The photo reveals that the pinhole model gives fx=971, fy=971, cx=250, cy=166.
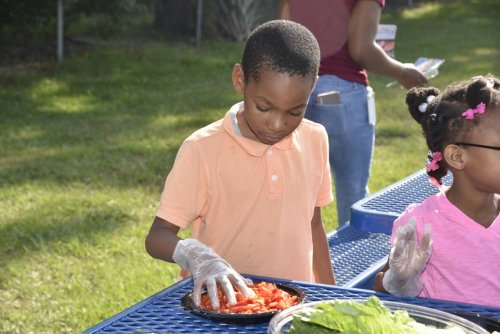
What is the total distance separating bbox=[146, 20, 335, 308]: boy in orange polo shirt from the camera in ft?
8.70

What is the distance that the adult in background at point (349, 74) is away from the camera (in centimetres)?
412

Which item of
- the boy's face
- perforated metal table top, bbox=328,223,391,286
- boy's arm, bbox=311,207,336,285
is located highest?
the boy's face

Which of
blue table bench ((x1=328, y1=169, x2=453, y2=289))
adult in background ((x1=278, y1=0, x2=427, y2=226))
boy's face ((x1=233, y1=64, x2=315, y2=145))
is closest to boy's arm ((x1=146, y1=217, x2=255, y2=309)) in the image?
boy's face ((x1=233, y1=64, x2=315, y2=145))

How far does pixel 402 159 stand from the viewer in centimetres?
748

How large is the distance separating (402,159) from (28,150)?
112 inches

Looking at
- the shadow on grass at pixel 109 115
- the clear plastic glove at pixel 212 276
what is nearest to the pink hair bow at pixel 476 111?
the clear plastic glove at pixel 212 276

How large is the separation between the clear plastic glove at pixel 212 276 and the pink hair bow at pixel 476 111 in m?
0.76

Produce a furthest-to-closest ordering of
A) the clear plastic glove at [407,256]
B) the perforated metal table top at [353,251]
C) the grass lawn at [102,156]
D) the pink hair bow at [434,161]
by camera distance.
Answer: the grass lawn at [102,156], the perforated metal table top at [353,251], the pink hair bow at [434,161], the clear plastic glove at [407,256]

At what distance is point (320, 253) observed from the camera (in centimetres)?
308

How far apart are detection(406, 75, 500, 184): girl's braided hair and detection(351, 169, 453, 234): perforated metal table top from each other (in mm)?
312

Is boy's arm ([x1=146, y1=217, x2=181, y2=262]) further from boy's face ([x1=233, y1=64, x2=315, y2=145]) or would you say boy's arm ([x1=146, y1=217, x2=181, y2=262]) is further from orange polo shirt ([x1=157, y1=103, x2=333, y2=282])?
boy's face ([x1=233, y1=64, x2=315, y2=145])

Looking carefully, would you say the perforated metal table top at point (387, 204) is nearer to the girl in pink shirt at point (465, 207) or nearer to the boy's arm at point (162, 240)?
the girl in pink shirt at point (465, 207)

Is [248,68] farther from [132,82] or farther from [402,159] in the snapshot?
[132,82]

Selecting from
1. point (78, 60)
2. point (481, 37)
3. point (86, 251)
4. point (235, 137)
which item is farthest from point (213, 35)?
point (235, 137)
